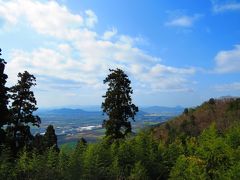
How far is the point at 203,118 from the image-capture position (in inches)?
3861

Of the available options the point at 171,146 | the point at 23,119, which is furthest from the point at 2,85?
the point at 171,146

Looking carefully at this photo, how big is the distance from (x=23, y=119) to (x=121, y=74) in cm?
1174

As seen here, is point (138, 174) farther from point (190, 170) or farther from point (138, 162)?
point (190, 170)

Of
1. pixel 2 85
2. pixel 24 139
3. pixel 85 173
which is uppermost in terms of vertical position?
pixel 2 85

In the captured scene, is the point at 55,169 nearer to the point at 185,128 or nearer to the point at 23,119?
the point at 23,119

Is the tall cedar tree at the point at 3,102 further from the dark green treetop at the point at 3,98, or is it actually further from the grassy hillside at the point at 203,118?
the grassy hillside at the point at 203,118

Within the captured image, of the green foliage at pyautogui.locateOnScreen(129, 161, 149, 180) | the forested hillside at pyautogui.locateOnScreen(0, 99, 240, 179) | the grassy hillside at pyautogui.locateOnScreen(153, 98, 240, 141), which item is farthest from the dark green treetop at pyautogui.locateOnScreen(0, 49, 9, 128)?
the grassy hillside at pyautogui.locateOnScreen(153, 98, 240, 141)

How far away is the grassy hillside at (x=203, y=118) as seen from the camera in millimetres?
89706

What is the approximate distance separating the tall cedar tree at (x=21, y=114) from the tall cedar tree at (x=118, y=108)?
7.98 meters

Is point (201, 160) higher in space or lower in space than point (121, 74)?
lower

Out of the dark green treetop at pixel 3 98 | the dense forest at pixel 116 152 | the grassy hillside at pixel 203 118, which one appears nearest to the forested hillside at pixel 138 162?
the dense forest at pixel 116 152

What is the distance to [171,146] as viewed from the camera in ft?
104

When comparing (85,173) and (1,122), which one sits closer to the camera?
(85,173)

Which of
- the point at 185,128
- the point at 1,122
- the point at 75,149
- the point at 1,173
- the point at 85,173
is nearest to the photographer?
the point at 1,173
